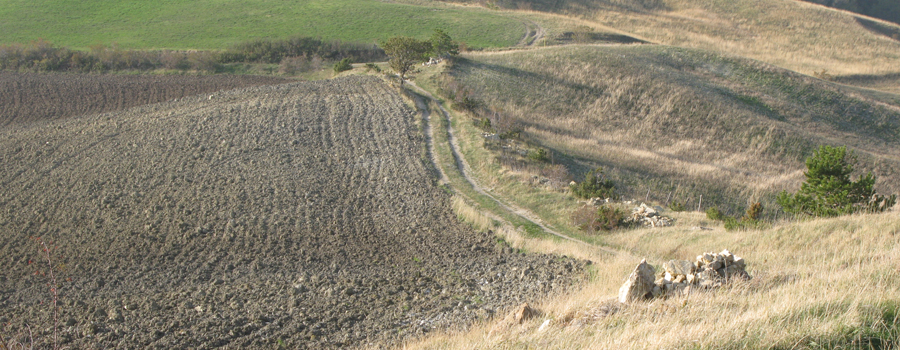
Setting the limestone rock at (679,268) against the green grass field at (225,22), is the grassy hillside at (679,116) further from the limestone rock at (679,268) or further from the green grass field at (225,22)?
the green grass field at (225,22)

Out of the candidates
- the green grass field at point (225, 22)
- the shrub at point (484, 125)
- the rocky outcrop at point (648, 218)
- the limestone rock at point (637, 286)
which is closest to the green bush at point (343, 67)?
the green grass field at point (225, 22)

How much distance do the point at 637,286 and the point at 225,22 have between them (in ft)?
212

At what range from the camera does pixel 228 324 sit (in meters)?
10.7

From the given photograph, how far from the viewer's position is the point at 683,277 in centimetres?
909

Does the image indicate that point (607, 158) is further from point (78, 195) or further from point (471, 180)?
point (78, 195)

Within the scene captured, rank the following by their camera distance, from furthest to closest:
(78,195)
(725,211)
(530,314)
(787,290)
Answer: (725,211) → (78,195) → (530,314) → (787,290)

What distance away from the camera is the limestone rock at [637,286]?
855cm

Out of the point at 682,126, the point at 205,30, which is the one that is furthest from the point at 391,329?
the point at 205,30

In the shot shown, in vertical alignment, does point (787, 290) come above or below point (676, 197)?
above

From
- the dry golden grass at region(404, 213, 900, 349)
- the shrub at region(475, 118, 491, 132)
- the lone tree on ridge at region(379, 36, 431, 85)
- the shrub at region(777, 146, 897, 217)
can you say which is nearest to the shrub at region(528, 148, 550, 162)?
the shrub at region(475, 118, 491, 132)

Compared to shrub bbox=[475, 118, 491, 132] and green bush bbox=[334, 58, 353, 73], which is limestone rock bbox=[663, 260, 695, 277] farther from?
green bush bbox=[334, 58, 353, 73]

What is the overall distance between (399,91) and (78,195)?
19884mm

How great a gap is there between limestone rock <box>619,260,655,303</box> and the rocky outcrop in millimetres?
9667

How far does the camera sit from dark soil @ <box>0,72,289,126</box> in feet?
114
